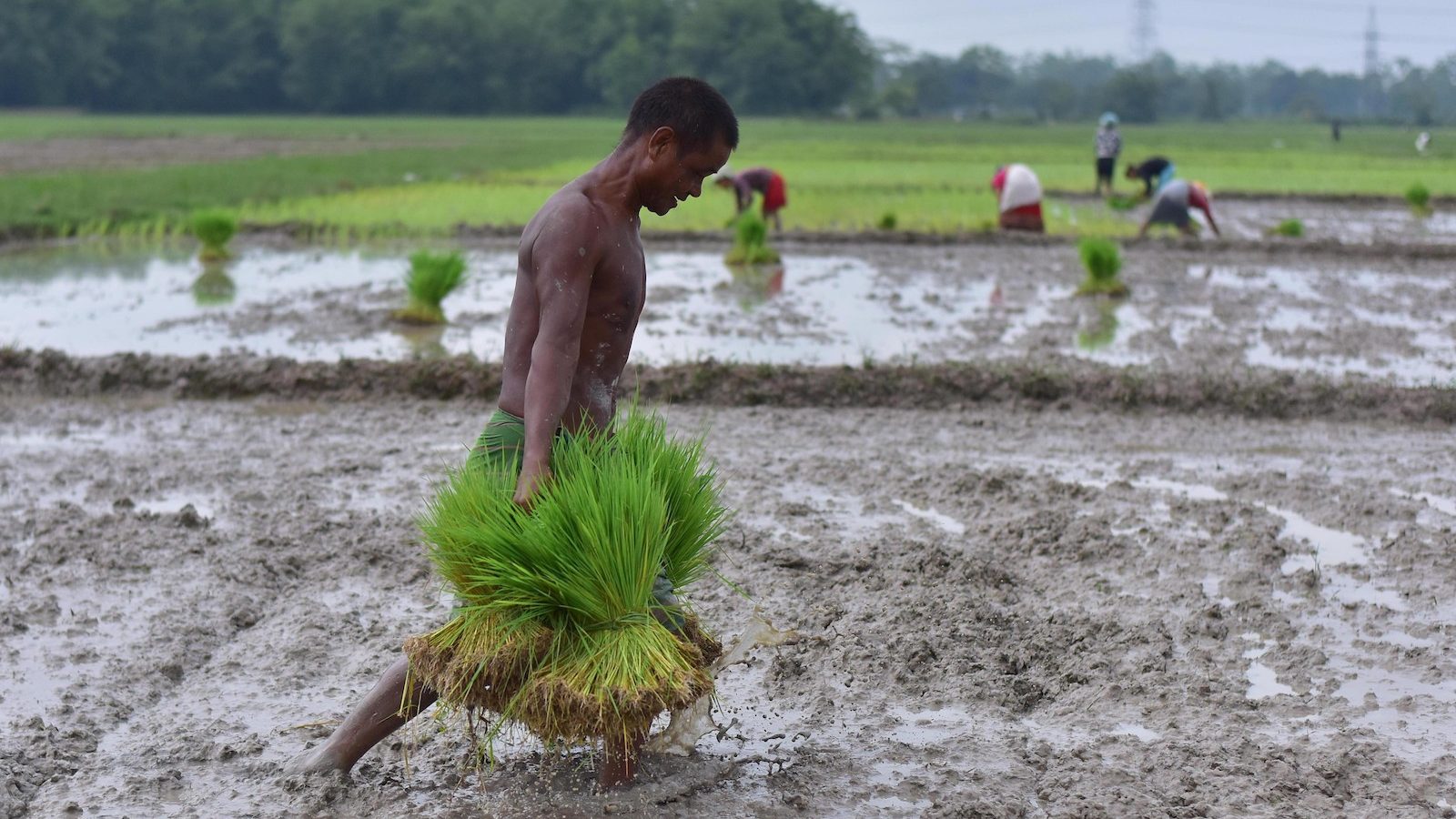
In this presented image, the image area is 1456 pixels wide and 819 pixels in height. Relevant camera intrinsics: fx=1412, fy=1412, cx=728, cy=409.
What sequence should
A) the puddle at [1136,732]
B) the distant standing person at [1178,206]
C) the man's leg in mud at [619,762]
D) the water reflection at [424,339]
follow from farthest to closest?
the distant standing person at [1178,206], the water reflection at [424,339], the puddle at [1136,732], the man's leg in mud at [619,762]

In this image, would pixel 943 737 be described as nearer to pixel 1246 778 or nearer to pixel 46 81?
pixel 1246 778

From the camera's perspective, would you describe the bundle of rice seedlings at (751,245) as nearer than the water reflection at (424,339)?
No

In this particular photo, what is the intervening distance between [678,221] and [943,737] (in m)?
13.8

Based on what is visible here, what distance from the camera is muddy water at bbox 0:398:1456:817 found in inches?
123

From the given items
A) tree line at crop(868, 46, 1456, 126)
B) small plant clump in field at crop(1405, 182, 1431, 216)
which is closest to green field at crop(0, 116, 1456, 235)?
small plant clump in field at crop(1405, 182, 1431, 216)

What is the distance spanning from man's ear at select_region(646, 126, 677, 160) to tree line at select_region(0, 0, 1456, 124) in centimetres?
6433

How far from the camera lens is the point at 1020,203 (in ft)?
52.5

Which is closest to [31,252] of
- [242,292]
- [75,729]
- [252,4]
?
[242,292]

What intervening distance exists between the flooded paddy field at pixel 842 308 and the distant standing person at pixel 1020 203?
4.33 feet

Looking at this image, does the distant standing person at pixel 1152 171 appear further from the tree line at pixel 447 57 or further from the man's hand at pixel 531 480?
the tree line at pixel 447 57

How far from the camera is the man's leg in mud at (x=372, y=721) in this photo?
299cm

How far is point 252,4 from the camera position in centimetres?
6844

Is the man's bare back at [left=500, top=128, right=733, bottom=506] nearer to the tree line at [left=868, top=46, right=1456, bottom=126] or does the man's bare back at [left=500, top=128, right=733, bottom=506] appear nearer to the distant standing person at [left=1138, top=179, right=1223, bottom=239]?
the distant standing person at [left=1138, top=179, right=1223, bottom=239]

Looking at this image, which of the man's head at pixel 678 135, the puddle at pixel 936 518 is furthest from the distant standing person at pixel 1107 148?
the man's head at pixel 678 135
